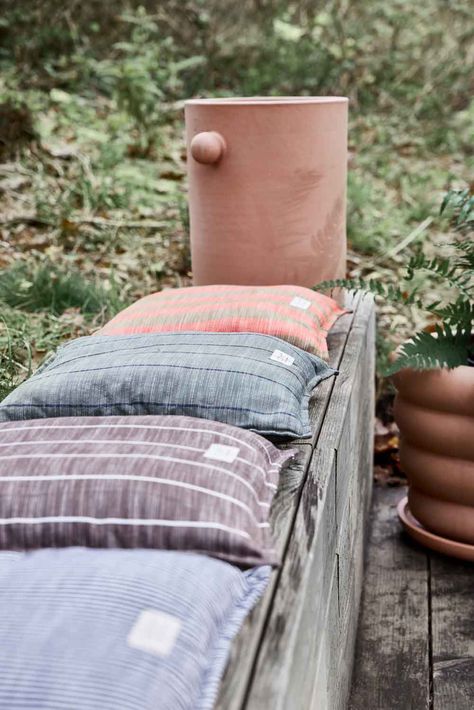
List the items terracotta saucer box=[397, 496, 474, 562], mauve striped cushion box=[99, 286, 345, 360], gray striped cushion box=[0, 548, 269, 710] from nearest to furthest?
gray striped cushion box=[0, 548, 269, 710] < mauve striped cushion box=[99, 286, 345, 360] < terracotta saucer box=[397, 496, 474, 562]

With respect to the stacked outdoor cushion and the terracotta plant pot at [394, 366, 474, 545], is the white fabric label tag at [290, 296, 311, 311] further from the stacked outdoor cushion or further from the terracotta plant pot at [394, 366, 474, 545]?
the terracotta plant pot at [394, 366, 474, 545]

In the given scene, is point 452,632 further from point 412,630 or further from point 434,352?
point 434,352

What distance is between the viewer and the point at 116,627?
86 cm

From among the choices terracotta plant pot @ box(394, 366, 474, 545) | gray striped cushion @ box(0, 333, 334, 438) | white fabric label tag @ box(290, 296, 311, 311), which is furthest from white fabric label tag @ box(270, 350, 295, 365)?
terracotta plant pot @ box(394, 366, 474, 545)

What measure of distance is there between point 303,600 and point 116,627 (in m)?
0.31

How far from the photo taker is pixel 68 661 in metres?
0.81

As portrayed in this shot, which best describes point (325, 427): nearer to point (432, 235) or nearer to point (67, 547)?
point (67, 547)

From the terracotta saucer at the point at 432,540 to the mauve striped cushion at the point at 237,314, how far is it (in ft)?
2.45

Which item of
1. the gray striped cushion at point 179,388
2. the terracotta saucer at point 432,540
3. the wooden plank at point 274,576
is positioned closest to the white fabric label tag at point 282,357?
the gray striped cushion at point 179,388

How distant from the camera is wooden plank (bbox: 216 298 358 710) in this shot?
89cm

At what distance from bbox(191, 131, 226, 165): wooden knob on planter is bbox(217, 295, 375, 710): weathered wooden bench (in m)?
0.59

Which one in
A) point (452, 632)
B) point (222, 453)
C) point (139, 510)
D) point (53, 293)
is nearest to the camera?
point (139, 510)

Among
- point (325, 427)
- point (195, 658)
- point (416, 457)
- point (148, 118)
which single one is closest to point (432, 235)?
point (148, 118)

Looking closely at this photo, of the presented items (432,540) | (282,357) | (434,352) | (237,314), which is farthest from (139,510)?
(432,540)
